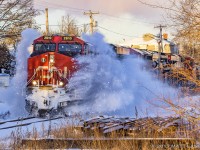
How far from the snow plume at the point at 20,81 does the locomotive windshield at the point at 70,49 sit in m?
2.01

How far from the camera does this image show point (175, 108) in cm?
709

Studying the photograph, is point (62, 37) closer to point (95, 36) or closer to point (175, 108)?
point (95, 36)

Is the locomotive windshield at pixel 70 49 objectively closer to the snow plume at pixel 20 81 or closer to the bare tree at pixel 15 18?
the snow plume at pixel 20 81

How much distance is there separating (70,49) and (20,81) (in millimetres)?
2959

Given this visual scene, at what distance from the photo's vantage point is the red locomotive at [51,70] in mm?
16672

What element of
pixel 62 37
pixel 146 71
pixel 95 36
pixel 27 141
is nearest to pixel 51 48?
pixel 62 37

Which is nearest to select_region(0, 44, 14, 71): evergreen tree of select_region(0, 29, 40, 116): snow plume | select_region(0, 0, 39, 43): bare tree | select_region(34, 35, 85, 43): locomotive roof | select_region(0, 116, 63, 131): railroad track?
select_region(0, 0, 39, 43): bare tree

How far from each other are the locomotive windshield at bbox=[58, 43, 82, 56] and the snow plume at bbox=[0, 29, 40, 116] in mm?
2010

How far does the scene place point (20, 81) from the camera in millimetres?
18266

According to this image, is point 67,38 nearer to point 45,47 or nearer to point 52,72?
point 45,47

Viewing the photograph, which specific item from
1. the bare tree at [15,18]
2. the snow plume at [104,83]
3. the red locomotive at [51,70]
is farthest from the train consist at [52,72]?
the bare tree at [15,18]

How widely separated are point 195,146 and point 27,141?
10.8 ft

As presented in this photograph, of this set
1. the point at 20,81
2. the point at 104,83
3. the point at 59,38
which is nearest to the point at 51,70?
the point at 59,38

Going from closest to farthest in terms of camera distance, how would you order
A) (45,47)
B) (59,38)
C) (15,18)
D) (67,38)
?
(67,38)
(59,38)
(45,47)
(15,18)
